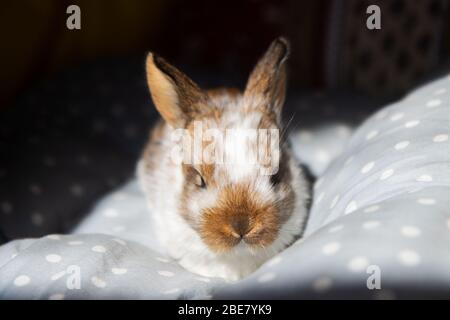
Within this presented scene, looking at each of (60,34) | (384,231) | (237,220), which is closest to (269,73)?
(237,220)

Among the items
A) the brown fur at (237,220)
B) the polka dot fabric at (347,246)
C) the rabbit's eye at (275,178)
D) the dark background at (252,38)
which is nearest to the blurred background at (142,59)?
the dark background at (252,38)

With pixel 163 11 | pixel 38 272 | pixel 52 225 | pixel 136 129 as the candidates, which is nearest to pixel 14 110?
pixel 136 129

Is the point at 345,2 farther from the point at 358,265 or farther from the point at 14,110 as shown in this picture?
the point at 358,265

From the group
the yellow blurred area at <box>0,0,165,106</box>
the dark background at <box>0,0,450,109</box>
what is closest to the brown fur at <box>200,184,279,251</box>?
the dark background at <box>0,0,450,109</box>

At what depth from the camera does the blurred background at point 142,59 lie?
1813mm

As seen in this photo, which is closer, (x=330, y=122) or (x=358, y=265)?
(x=358, y=265)

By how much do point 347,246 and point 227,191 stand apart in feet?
0.92

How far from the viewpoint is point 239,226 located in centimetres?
111

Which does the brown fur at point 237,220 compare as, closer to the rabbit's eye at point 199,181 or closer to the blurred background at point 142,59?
the rabbit's eye at point 199,181

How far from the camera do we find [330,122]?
176cm

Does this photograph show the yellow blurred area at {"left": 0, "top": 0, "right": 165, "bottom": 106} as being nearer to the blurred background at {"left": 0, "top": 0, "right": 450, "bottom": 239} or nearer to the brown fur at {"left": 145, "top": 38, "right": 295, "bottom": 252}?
the blurred background at {"left": 0, "top": 0, "right": 450, "bottom": 239}
